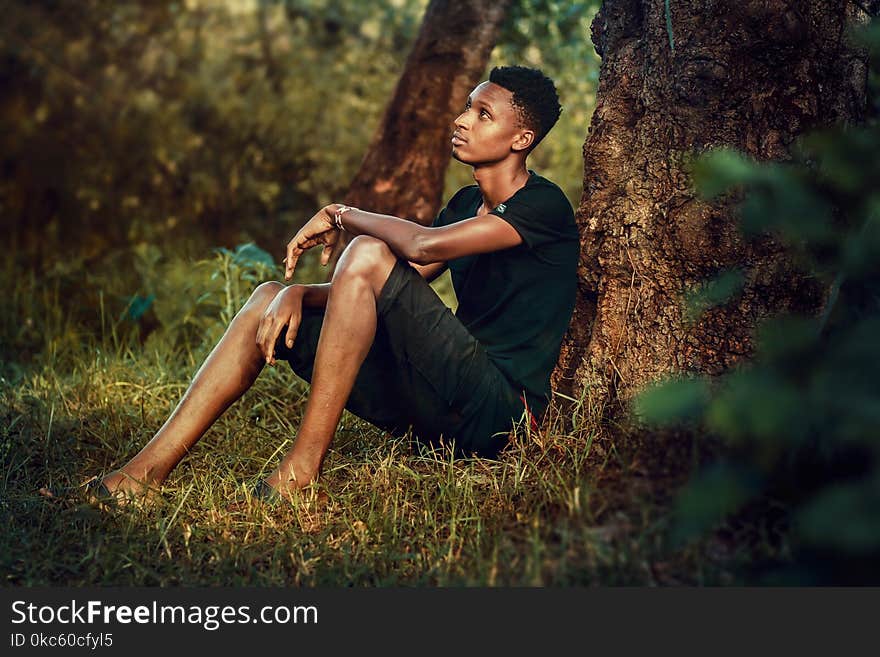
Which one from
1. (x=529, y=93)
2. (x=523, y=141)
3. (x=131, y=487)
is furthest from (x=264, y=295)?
(x=529, y=93)

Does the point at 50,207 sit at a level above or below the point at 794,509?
below

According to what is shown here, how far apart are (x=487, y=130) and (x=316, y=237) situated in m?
0.69

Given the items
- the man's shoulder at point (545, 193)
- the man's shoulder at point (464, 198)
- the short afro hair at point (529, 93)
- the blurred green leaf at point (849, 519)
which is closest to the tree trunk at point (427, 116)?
the man's shoulder at point (464, 198)

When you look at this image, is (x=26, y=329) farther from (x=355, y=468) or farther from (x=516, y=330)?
(x=516, y=330)

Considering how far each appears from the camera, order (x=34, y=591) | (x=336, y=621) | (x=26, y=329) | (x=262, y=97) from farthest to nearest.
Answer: (x=262, y=97) → (x=26, y=329) → (x=34, y=591) → (x=336, y=621)

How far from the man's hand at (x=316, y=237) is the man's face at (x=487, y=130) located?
49 cm

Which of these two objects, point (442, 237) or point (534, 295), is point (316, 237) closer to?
point (442, 237)

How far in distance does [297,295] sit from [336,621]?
1.21 metres

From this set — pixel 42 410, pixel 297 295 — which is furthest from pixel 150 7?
pixel 297 295

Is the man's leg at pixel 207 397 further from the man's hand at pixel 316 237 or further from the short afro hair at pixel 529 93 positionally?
the short afro hair at pixel 529 93

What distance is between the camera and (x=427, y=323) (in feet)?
9.92

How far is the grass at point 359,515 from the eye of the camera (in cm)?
233

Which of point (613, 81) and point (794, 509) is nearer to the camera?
point (794, 509)

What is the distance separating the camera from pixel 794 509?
2080 mm
